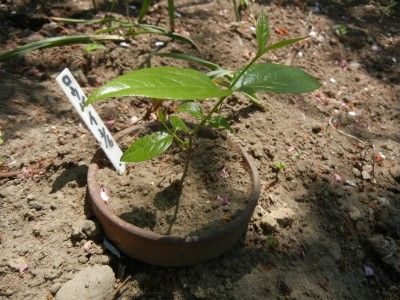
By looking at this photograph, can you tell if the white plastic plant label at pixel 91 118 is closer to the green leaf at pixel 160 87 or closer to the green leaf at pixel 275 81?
the green leaf at pixel 160 87

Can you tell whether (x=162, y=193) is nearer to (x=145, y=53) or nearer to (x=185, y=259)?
(x=185, y=259)

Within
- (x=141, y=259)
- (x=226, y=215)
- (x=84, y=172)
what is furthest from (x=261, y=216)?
(x=84, y=172)

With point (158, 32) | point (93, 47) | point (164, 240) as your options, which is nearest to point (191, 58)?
point (158, 32)

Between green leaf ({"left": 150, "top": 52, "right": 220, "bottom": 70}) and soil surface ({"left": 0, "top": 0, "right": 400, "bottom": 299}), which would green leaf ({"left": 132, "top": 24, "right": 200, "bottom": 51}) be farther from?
green leaf ({"left": 150, "top": 52, "right": 220, "bottom": 70})

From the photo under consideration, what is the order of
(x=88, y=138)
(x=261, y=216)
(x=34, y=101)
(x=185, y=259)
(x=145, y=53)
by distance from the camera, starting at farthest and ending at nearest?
1. (x=145, y=53)
2. (x=34, y=101)
3. (x=88, y=138)
4. (x=261, y=216)
5. (x=185, y=259)

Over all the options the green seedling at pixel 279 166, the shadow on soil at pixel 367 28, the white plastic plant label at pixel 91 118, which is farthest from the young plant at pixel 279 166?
the shadow on soil at pixel 367 28

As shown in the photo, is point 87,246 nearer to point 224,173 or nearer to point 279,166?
point 224,173

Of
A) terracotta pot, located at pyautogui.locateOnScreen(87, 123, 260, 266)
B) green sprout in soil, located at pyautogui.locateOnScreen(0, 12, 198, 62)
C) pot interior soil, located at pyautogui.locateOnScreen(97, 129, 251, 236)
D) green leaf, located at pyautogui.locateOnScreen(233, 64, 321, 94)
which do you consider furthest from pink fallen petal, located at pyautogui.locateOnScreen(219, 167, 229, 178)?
green sprout in soil, located at pyautogui.locateOnScreen(0, 12, 198, 62)
